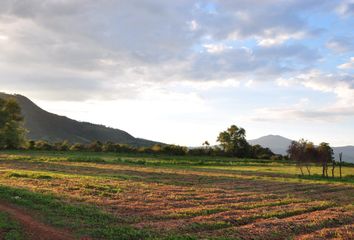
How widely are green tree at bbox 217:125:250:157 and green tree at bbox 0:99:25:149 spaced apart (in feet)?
232

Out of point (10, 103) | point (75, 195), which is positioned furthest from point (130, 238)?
point (10, 103)

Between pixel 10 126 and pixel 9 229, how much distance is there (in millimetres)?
96509

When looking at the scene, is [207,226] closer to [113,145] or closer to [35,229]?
[35,229]

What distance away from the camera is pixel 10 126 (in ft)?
360

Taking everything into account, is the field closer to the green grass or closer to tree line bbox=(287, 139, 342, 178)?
the green grass

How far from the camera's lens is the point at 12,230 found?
19359 mm

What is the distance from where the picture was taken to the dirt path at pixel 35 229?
18.6 metres

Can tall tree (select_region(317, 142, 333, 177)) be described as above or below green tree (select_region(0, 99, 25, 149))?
below

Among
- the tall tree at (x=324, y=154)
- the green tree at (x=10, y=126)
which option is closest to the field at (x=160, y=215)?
the tall tree at (x=324, y=154)

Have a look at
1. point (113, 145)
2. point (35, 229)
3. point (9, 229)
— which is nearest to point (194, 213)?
point (35, 229)

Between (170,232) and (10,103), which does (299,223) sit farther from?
(10,103)

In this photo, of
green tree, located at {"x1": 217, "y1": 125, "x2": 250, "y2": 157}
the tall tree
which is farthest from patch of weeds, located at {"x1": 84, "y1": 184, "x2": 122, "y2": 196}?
green tree, located at {"x1": 217, "y1": 125, "x2": 250, "y2": 157}

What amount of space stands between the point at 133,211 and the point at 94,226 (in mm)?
5133

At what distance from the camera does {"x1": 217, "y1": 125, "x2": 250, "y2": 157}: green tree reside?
151 m
